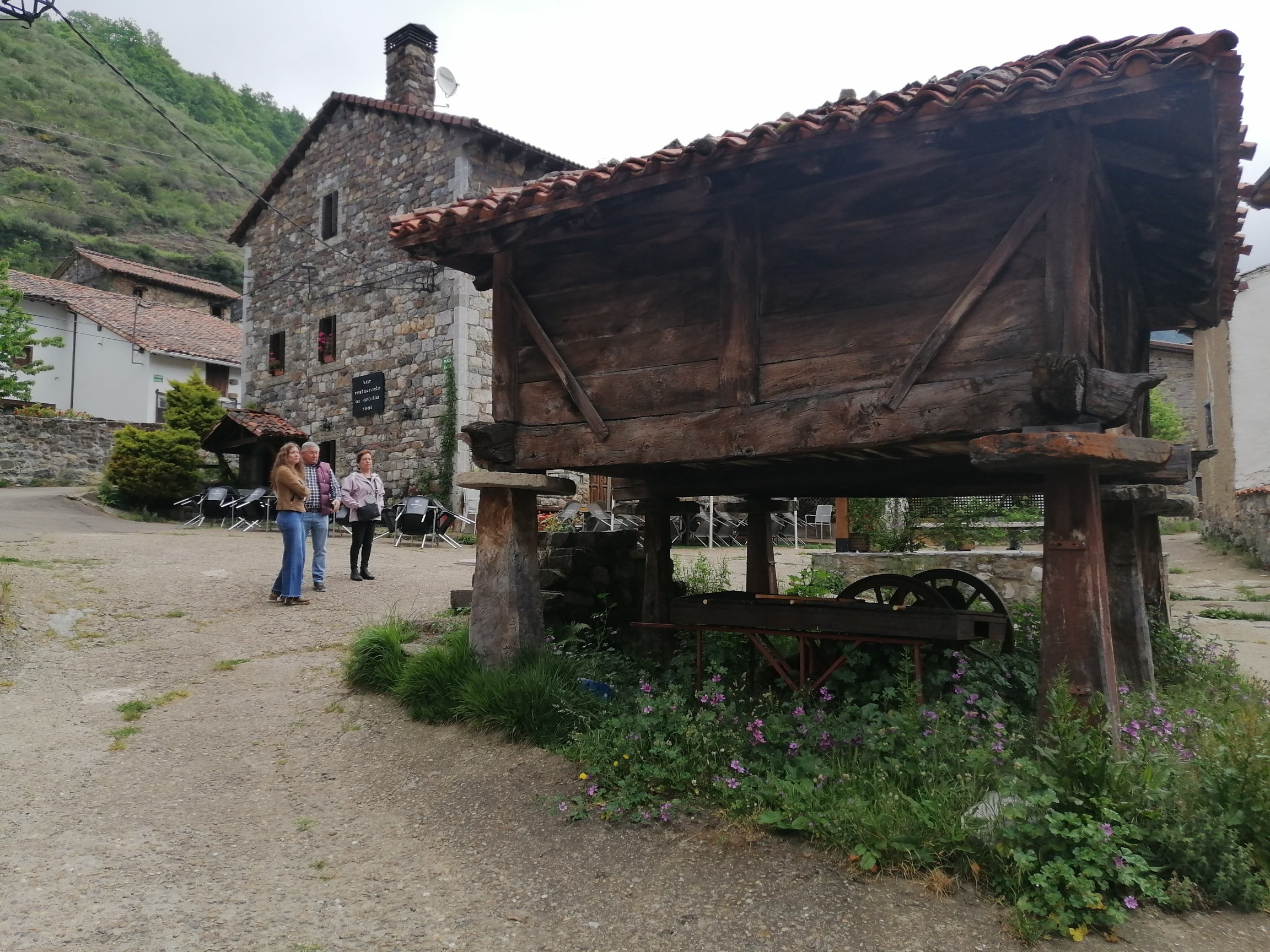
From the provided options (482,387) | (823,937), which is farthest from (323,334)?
(823,937)

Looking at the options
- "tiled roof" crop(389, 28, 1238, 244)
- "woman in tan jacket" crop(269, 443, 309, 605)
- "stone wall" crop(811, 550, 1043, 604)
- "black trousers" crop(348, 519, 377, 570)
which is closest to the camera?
"tiled roof" crop(389, 28, 1238, 244)

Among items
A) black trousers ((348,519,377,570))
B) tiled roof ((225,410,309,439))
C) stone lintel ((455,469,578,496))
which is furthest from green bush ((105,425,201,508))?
stone lintel ((455,469,578,496))

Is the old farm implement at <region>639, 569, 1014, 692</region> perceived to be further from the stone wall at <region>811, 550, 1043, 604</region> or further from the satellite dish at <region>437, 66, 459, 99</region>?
the satellite dish at <region>437, 66, 459, 99</region>

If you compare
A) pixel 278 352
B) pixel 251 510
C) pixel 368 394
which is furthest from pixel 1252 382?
pixel 278 352

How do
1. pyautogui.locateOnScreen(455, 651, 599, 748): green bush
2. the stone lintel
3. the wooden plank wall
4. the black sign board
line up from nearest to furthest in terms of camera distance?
the wooden plank wall < pyautogui.locateOnScreen(455, 651, 599, 748): green bush < the stone lintel < the black sign board

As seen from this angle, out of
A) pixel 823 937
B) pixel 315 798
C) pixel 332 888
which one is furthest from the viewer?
pixel 315 798

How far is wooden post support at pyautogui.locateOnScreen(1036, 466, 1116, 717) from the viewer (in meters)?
3.67

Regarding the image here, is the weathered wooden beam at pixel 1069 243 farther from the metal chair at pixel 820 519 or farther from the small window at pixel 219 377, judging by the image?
the small window at pixel 219 377

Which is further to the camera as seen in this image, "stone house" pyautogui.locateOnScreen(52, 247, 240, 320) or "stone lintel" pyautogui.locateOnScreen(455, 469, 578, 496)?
"stone house" pyautogui.locateOnScreen(52, 247, 240, 320)

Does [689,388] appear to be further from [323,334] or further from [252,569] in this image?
[323,334]

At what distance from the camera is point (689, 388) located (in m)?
4.72

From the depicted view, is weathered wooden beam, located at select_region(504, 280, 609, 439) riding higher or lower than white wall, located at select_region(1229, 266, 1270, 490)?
lower

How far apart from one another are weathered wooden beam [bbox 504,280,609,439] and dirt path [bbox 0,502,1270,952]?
1.84 meters

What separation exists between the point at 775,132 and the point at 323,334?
52.8 ft
